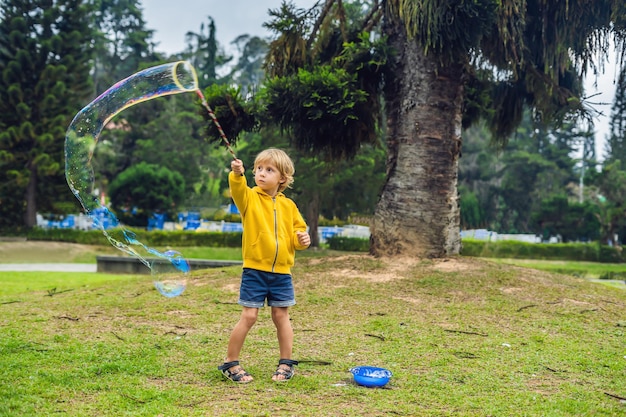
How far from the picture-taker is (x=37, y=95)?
77.3 ft

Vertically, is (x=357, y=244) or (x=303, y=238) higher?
(x=303, y=238)

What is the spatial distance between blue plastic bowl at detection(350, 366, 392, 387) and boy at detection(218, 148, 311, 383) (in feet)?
1.39

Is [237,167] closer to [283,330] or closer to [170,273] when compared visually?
[283,330]

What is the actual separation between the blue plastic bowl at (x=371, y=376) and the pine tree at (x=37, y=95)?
70.2 ft

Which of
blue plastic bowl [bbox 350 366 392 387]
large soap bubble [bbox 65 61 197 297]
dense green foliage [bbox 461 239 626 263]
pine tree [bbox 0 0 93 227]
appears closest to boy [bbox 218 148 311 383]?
blue plastic bowl [bbox 350 366 392 387]

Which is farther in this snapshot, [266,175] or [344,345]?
[344,345]

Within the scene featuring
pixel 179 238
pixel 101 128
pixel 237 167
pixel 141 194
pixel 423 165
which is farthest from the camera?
pixel 141 194

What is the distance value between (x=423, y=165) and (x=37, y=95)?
19.7 meters

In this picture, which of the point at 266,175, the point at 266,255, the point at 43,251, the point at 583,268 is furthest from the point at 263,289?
the point at 43,251

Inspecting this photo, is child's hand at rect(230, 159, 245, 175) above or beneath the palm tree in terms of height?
beneath

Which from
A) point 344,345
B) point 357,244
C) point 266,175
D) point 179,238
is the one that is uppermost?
point 266,175

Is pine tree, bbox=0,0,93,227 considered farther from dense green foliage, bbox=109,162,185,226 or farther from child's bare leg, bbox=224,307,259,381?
child's bare leg, bbox=224,307,259,381

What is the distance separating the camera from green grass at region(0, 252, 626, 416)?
3596 mm

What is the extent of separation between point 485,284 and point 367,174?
14.9 m
